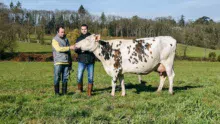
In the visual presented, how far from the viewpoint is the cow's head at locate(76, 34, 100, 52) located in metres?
10.5

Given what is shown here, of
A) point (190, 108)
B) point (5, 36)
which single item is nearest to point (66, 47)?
point (190, 108)

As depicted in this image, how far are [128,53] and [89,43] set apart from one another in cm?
155

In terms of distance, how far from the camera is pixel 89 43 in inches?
415

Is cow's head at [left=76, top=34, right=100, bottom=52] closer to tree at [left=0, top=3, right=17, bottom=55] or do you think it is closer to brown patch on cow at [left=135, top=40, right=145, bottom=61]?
brown patch on cow at [left=135, top=40, right=145, bottom=61]

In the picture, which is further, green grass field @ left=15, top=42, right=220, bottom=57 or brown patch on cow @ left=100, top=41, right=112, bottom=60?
green grass field @ left=15, top=42, right=220, bottom=57

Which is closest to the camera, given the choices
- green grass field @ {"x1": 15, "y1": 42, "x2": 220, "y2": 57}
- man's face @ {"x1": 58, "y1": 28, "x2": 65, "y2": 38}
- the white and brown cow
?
man's face @ {"x1": 58, "y1": 28, "x2": 65, "y2": 38}

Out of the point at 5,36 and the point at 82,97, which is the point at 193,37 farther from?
the point at 82,97

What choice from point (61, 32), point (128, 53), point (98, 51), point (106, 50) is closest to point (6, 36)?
point (61, 32)

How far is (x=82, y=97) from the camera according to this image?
9.70 metres

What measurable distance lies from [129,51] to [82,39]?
1.92 m

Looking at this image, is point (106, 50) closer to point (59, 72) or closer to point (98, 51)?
point (98, 51)

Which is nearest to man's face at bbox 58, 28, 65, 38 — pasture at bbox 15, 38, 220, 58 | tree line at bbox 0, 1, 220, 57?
pasture at bbox 15, 38, 220, 58

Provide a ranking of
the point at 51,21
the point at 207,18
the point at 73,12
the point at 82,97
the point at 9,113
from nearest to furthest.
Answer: the point at 9,113 → the point at 82,97 → the point at 51,21 → the point at 73,12 → the point at 207,18

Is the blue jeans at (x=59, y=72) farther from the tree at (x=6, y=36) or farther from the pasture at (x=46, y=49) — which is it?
the pasture at (x=46, y=49)
